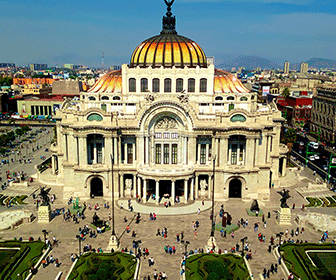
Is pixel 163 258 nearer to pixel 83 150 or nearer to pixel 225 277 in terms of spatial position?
pixel 225 277

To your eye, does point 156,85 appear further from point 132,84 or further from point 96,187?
point 96,187

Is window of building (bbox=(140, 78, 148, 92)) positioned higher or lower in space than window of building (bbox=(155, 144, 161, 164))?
higher

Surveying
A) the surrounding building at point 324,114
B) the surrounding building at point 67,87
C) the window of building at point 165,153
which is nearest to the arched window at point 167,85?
the window of building at point 165,153

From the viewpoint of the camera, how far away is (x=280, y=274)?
44.9m

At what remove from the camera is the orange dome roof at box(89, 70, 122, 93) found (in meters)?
77.4

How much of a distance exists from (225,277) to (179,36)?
54.2 meters

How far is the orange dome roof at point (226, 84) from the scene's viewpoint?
249 feet

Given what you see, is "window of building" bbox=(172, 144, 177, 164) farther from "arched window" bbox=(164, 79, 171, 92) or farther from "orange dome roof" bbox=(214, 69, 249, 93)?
"orange dome roof" bbox=(214, 69, 249, 93)

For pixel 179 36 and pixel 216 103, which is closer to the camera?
pixel 216 103

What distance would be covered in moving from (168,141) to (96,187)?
17.3 m

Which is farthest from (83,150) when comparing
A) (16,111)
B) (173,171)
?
(16,111)

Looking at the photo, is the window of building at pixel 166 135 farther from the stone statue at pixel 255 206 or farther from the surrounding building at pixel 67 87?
the surrounding building at pixel 67 87

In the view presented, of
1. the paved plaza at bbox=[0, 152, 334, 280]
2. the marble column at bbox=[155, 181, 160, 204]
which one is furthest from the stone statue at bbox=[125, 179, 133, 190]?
the marble column at bbox=[155, 181, 160, 204]

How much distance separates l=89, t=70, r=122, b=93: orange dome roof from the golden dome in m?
4.74
